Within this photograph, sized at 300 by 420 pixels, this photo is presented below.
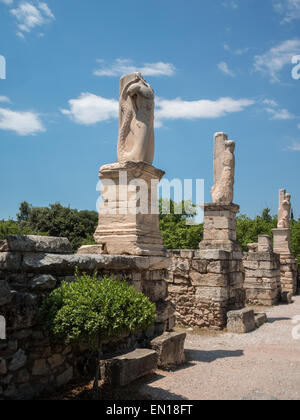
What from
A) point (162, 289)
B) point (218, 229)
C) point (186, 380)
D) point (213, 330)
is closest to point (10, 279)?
point (186, 380)

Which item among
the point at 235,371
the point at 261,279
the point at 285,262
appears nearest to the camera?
the point at 235,371

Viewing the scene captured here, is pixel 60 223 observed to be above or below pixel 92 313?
above

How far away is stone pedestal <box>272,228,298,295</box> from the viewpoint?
17516 mm

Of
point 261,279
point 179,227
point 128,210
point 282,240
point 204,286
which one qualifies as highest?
point 179,227

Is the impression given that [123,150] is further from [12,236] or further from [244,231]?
[244,231]

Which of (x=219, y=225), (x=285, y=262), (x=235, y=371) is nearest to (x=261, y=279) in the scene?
(x=219, y=225)

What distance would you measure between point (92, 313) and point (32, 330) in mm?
729

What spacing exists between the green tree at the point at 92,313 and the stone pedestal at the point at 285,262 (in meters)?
14.8

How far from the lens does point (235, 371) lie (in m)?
5.44

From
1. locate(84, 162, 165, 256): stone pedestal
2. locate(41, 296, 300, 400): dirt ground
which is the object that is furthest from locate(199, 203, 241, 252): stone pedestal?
locate(84, 162, 165, 256): stone pedestal

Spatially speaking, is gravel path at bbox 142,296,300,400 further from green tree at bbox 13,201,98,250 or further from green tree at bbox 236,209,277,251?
green tree at bbox 13,201,98,250

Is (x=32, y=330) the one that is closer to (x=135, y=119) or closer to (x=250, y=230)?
(x=135, y=119)
